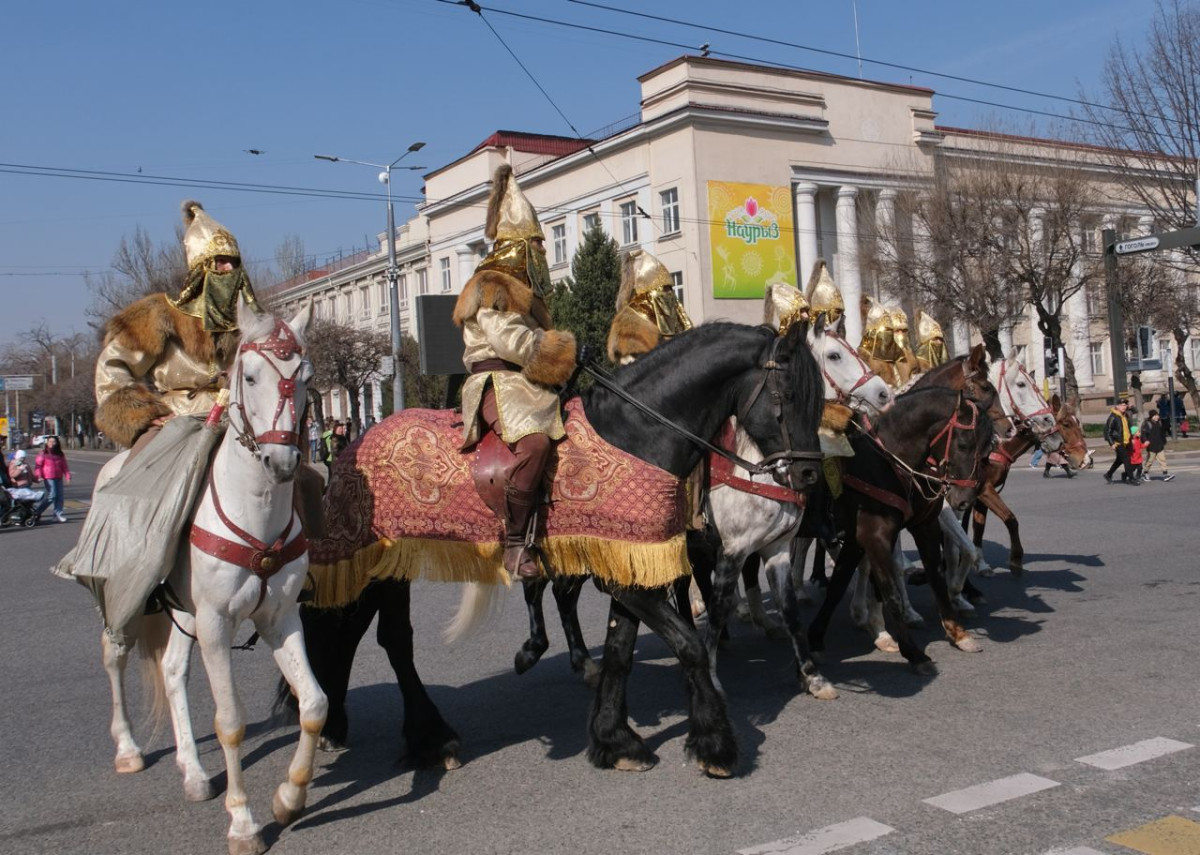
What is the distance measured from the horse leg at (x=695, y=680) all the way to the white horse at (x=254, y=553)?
1.68 metres

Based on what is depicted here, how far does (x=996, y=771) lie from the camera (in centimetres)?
508

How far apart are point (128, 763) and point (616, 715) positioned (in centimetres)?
264

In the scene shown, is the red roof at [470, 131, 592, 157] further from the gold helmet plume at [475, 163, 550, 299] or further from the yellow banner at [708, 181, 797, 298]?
the gold helmet plume at [475, 163, 550, 299]

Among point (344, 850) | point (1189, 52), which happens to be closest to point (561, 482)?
point (344, 850)

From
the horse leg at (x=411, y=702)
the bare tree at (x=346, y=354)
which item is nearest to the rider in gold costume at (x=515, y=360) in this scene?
the horse leg at (x=411, y=702)

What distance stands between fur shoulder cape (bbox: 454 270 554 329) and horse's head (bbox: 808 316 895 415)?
2552mm

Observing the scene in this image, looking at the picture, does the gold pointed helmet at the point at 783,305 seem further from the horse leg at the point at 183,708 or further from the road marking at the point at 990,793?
the horse leg at the point at 183,708

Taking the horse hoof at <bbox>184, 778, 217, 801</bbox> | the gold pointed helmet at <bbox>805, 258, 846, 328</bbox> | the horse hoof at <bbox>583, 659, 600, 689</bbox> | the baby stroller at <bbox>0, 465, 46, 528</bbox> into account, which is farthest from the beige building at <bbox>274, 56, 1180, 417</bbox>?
the horse hoof at <bbox>184, 778, 217, 801</bbox>

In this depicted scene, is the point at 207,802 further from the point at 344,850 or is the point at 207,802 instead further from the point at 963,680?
the point at 963,680

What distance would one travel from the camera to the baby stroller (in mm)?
21688

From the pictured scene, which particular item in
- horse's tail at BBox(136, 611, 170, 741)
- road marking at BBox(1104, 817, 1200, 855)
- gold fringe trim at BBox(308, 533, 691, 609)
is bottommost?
road marking at BBox(1104, 817, 1200, 855)

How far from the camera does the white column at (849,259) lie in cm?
4675

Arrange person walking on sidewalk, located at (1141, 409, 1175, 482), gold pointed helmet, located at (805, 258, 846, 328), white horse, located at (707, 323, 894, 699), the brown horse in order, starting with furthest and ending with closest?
person walking on sidewalk, located at (1141, 409, 1175, 482)
the brown horse
gold pointed helmet, located at (805, 258, 846, 328)
white horse, located at (707, 323, 894, 699)

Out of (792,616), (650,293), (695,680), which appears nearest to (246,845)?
(695,680)
